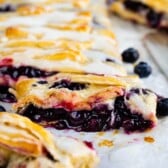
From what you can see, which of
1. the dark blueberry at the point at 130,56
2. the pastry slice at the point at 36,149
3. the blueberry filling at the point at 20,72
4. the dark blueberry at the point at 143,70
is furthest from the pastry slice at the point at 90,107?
the dark blueberry at the point at 130,56

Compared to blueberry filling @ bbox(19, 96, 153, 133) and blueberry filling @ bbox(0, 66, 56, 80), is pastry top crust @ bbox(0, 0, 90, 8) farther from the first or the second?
blueberry filling @ bbox(19, 96, 153, 133)

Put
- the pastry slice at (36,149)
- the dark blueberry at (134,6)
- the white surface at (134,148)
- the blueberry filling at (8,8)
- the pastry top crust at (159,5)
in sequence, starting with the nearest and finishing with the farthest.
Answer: the pastry slice at (36,149) < the white surface at (134,148) < the blueberry filling at (8,8) < the pastry top crust at (159,5) < the dark blueberry at (134,6)

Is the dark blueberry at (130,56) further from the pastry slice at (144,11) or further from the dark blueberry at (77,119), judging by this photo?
the dark blueberry at (77,119)

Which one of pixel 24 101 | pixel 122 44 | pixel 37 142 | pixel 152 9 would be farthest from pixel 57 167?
pixel 152 9

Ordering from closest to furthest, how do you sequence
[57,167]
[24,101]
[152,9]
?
[57,167], [24,101], [152,9]

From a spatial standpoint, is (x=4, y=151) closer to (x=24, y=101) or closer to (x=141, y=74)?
(x=24, y=101)

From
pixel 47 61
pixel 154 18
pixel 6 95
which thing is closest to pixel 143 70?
pixel 47 61
